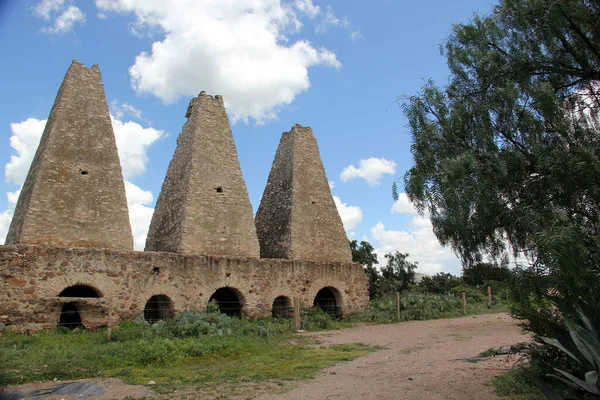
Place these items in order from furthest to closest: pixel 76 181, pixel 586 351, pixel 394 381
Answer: pixel 76 181
pixel 394 381
pixel 586 351

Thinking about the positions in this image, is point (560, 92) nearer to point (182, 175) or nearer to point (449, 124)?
point (449, 124)

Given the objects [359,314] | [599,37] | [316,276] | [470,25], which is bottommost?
[359,314]

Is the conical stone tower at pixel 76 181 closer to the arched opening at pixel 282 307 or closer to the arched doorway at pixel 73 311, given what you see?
the arched doorway at pixel 73 311

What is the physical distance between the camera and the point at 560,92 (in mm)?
6910

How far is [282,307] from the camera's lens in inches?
679

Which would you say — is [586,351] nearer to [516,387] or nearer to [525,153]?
[516,387]

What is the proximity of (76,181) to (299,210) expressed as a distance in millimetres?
8461

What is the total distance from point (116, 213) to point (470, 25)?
11535 millimetres

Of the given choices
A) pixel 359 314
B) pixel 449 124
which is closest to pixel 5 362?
pixel 449 124

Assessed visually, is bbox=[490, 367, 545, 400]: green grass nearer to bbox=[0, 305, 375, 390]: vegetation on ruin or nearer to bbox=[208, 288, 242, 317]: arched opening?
bbox=[0, 305, 375, 390]: vegetation on ruin

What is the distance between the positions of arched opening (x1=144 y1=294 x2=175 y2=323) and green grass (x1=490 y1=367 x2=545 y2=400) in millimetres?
10216

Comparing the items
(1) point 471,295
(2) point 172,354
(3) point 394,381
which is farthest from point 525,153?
(1) point 471,295

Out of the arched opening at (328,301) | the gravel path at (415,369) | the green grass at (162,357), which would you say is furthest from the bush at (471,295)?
the green grass at (162,357)

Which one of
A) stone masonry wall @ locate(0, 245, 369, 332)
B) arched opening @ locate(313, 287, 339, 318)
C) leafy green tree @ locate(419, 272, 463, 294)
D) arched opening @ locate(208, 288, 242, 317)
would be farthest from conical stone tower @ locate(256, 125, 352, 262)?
leafy green tree @ locate(419, 272, 463, 294)
